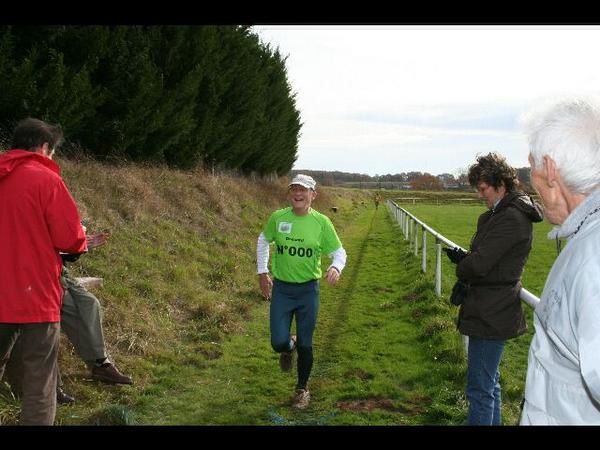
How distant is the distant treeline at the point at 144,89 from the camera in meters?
10.1

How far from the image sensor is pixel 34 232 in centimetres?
360

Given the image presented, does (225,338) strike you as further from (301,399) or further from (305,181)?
(305,181)


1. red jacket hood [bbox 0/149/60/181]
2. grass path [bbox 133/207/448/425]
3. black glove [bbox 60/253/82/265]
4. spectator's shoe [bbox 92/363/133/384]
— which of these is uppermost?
red jacket hood [bbox 0/149/60/181]

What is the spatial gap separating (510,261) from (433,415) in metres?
1.68

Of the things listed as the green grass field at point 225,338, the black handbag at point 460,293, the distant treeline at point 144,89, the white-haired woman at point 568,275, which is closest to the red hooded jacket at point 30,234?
the green grass field at point 225,338

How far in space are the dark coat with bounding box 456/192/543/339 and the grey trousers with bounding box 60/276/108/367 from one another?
309cm

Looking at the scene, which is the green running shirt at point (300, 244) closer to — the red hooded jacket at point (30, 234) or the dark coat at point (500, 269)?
the dark coat at point (500, 269)

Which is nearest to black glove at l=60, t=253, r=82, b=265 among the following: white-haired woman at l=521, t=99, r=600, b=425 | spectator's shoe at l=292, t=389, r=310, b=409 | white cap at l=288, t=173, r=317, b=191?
white cap at l=288, t=173, r=317, b=191

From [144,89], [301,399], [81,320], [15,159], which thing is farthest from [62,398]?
[144,89]

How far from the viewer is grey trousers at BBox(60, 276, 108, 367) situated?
481 cm

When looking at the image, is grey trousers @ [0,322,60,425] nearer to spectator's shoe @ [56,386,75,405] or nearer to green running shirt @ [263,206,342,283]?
spectator's shoe @ [56,386,75,405]

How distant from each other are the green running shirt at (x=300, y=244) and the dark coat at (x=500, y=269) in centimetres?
160

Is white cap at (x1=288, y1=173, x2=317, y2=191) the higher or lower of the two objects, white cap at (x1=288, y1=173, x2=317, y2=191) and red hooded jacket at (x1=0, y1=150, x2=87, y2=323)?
the higher
